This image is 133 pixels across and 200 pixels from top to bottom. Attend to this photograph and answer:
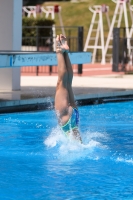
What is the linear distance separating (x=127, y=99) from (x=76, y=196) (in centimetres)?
767

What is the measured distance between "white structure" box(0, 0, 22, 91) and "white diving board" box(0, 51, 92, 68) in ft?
5.65

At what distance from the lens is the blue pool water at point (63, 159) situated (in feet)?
20.4

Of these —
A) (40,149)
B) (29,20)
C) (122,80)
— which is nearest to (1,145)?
(40,149)

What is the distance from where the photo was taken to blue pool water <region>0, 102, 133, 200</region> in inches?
245

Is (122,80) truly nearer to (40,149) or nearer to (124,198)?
(40,149)

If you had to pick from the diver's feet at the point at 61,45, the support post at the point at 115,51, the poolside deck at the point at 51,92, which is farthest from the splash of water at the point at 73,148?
the support post at the point at 115,51

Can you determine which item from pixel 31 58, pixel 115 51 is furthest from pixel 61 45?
pixel 115 51

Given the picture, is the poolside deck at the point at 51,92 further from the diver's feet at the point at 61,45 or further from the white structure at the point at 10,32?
the diver's feet at the point at 61,45

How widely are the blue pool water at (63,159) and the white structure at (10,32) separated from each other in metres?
2.81

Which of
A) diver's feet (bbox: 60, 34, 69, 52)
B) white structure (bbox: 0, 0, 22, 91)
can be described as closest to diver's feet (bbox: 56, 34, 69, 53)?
diver's feet (bbox: 60, 34, 69, 52)

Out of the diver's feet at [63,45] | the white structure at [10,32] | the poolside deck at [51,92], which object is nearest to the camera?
the diver's feet at [63,45]

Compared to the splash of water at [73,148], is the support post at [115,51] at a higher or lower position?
lower

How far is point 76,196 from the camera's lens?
19.7 ft

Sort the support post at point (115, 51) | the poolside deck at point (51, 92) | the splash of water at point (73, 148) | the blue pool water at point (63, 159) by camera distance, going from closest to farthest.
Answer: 1. the blue pool water at point (63, 159)
2. the splash of water at point (73, 148)
3. the poolside deck at point (51, 92)
4. the support post at point (115, 51)
